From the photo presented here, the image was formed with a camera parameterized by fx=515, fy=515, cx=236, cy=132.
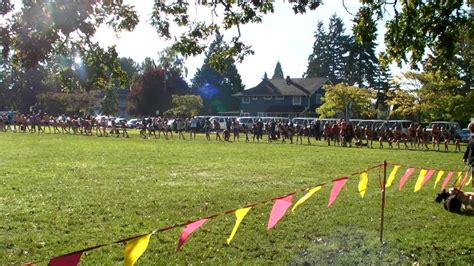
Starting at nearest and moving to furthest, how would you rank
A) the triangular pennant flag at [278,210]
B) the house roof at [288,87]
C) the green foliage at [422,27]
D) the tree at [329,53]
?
the triangular pennant flag at [278,210], the green foliage at [422,27], the house roof at [288,87], the tree at [329,53]

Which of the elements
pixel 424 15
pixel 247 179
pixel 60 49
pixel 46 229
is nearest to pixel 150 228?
pixel 46 229

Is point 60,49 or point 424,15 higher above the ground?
point 424,15

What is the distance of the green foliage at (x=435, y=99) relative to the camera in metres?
43.3

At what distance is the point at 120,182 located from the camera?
515 inches

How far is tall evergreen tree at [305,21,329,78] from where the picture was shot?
94.6 m

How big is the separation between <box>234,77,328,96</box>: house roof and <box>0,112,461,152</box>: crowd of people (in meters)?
23.7

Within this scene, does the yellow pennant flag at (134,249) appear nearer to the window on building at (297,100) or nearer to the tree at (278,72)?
the window on building at (297,100)

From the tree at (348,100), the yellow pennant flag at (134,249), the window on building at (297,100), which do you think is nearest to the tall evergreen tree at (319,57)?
the window on building at (297,100)

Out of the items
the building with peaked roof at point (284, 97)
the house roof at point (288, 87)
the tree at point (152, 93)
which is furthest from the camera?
the tree at point (152, 93)

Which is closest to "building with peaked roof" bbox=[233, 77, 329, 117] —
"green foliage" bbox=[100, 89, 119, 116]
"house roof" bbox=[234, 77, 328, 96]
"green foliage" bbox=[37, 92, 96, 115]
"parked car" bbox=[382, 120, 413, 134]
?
"house roof" bbox=[234, 77, 328, 96]

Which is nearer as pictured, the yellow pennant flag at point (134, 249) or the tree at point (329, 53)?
the yellow pennant flag at point (134, 249)

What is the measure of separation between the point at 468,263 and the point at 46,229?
5976mm

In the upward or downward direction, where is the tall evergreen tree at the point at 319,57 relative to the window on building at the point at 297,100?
upward

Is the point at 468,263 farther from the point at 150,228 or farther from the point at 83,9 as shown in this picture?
the point at 83,9
